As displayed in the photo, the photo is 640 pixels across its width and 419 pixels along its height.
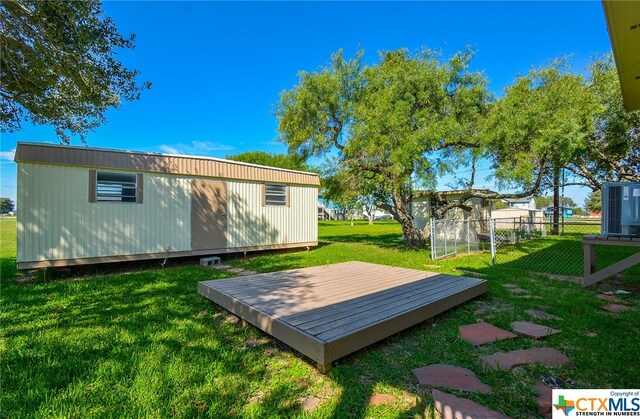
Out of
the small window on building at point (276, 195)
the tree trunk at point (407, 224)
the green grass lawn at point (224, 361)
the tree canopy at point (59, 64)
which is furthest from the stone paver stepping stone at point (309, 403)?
the tree trunk at point (407, 224)

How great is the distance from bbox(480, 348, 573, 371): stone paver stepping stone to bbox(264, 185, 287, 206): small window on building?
25.0 ft

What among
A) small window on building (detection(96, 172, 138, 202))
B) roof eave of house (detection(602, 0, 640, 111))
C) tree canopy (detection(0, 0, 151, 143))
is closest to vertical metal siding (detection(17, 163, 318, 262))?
small window on building (detection(96, 172, 138, 202))

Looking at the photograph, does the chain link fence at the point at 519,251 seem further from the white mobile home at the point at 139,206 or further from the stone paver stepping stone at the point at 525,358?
the white mobile home at the point at 139,206

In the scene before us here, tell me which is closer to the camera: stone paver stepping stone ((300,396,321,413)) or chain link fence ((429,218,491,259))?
stone paver stepping stone ((300,396,321,413))

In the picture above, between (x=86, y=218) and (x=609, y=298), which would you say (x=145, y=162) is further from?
(x=609, y=298)

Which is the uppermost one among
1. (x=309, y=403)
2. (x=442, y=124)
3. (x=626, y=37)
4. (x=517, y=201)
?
(x=442, y=124)

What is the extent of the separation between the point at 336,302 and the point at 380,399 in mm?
1417

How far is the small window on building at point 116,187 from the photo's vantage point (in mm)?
6586

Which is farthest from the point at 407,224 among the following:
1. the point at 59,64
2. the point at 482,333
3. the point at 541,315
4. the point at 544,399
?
the point at 59,64

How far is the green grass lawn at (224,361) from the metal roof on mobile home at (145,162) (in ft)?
9.60

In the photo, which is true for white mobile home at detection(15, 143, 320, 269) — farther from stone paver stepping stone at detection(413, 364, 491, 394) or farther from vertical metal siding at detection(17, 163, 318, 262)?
stone paver stepping stone at detection(413, 364, 491, 394)

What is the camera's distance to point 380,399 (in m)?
2.06

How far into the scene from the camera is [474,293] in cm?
418

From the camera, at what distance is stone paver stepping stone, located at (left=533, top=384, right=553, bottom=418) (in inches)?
74.2
